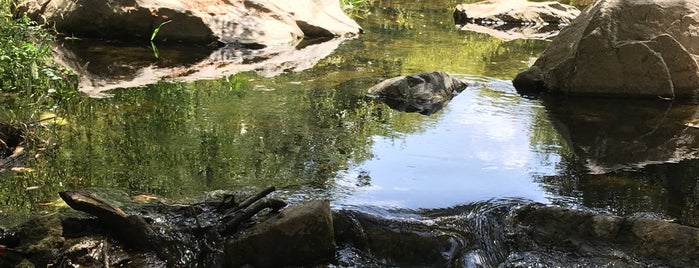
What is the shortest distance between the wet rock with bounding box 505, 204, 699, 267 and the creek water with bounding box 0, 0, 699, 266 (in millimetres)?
246

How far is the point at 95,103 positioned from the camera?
23.4 ft

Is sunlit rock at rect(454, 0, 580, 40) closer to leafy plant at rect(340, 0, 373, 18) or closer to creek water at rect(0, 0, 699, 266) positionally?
leafy plant at rect(340, 0, 373, 18)

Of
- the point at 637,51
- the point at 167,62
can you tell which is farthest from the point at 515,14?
the point at 167,62

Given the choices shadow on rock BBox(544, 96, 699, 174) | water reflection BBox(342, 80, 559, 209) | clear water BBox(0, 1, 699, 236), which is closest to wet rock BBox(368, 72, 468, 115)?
clear water BBox(0, 1, 699, 236)

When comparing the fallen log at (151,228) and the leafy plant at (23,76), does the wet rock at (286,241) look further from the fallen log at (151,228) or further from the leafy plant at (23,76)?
the leafy plant at (23,76)

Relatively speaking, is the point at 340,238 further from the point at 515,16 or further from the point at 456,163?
the point at 515,16

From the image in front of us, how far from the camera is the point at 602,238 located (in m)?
4.31

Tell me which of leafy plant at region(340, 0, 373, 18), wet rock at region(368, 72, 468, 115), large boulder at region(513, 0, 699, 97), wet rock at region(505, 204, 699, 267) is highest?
large boulder at region(513, 0, 699, 97)

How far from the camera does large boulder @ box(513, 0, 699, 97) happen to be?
8.16 meters

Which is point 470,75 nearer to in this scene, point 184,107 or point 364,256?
point 184,107

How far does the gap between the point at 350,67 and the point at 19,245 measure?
6.37m

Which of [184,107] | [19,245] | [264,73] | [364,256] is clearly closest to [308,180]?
[364,256]

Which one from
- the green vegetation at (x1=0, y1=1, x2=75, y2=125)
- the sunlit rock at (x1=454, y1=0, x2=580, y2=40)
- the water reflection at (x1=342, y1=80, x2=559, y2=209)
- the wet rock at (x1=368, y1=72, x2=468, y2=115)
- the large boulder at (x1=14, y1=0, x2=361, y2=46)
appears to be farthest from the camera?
the sunlit rock at (x1=454, y1=0, x2=580, y2=40)

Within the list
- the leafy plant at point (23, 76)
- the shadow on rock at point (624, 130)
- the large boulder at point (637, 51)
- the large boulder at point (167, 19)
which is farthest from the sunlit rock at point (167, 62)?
the shadow on rock at point (624, 130)
